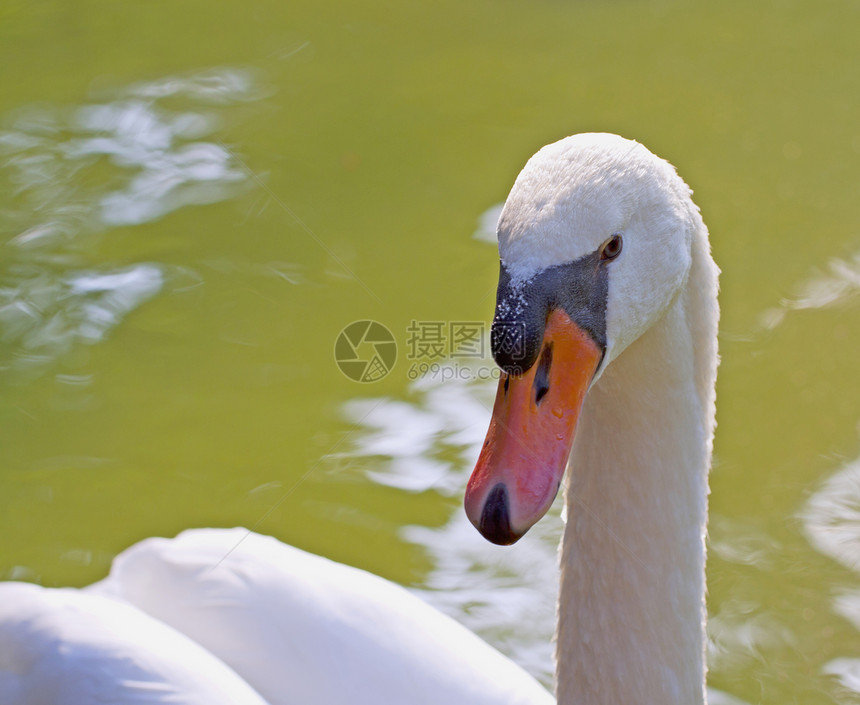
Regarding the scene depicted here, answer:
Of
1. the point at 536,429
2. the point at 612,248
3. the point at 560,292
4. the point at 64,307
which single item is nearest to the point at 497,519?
the point at 536,429

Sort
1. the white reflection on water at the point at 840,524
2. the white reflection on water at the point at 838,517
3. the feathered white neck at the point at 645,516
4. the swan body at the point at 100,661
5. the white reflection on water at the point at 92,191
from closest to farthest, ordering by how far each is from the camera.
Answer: the feathered white neck at the point at 645,516
the swan body at the point at 100,661
the white reflection on water at the point at 840,524
the white reflection on water at the point at 838,517
the white reflection on water at the point at 92,191

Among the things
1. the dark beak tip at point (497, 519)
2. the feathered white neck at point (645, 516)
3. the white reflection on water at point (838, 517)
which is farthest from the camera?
the white reflection on water at point (838, 517)

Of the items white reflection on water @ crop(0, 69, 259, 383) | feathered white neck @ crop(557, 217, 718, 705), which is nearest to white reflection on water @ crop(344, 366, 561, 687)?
feathered white neck @ crop(557, 217, 718, 705)

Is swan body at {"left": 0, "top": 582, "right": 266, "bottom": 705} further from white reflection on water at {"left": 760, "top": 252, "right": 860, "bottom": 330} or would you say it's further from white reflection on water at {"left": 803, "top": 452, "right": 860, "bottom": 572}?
white reflection on water at {"left": 760, "top": 252, "right": 860, "bottom": 330}

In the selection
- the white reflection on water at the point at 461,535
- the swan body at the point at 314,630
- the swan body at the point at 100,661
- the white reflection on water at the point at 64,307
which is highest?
the swan body at the point at 100,661

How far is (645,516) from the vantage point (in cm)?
190

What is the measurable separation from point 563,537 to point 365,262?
109 inches

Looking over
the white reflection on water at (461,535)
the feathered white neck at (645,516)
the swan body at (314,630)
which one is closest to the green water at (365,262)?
the white reflection on water at (461,535)

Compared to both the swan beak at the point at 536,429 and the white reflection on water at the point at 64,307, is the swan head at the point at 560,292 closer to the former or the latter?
the swan beak at the point at 536,429

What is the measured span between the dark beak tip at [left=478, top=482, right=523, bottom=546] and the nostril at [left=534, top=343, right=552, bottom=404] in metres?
0.16

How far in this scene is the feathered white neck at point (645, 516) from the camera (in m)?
1.86

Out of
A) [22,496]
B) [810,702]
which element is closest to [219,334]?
[22,496]

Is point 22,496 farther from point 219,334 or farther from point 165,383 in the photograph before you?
point 219,334

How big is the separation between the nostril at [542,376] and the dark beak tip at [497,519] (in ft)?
0.53
